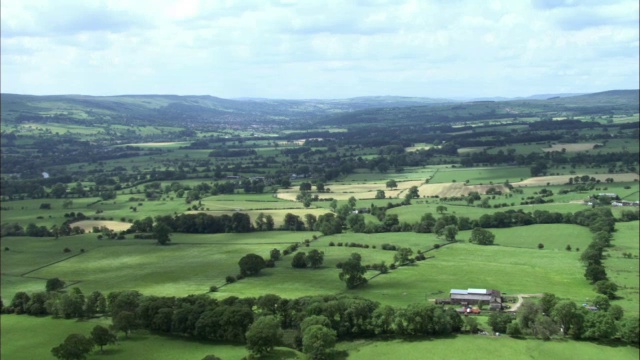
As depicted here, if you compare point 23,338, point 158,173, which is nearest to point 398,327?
point 23,338

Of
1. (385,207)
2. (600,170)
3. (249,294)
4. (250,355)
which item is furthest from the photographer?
(600,170)

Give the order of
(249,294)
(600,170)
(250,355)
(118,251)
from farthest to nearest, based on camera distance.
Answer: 1. (600,170)
2. (118,251)
3. (249,294)
4. (250,355)

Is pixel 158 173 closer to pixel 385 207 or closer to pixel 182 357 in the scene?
pixel 385 207

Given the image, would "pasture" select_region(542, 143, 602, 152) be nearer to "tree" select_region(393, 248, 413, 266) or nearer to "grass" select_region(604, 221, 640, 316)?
"grass" select_region(604, 221, 640, 316)

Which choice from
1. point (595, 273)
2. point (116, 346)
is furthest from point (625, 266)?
point (116, 346)

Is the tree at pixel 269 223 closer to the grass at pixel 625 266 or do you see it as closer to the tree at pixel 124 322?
the tree at pixel 124 322

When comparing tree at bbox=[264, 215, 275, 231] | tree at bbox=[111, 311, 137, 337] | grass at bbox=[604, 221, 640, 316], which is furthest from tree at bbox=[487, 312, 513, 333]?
tree at bbox=[264, 215, 275, 231]

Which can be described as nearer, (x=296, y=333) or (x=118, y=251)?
(x=296, y=333)
